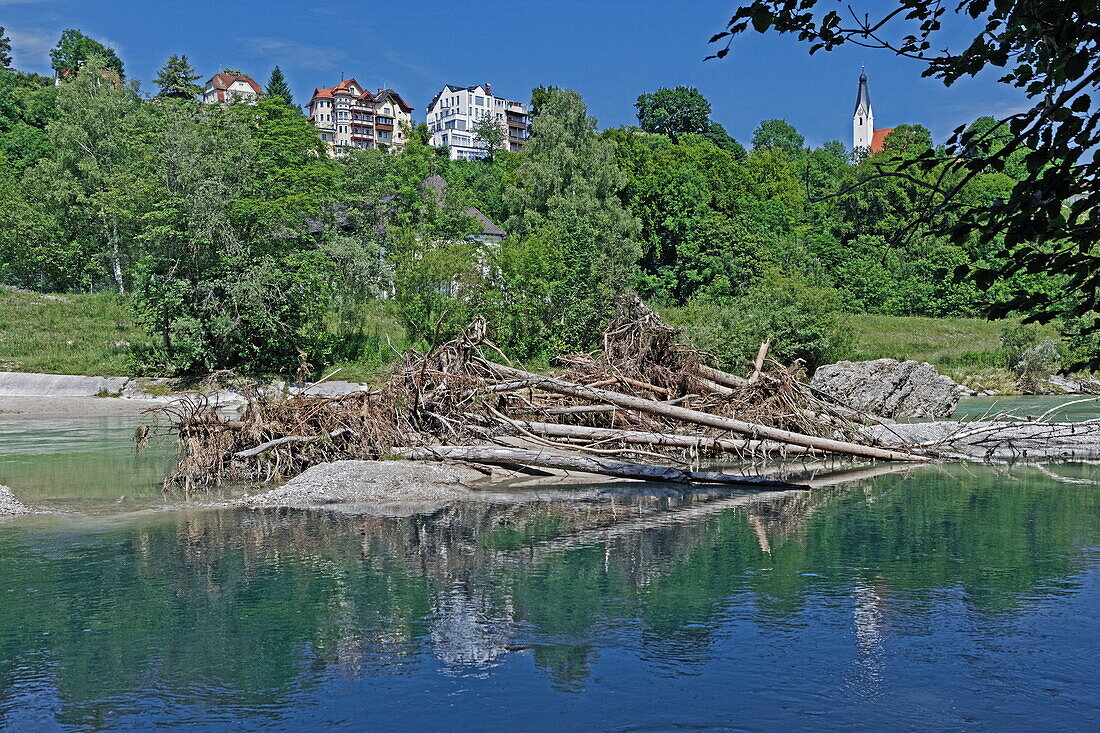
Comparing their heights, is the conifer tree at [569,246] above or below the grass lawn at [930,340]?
above

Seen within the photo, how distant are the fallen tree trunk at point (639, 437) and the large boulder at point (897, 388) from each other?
33.8 feet

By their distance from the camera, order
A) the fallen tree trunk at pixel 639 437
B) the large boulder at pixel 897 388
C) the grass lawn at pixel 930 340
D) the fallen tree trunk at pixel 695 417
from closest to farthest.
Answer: the fallen tree trunk at pixel 639 437 < the fallen tree trunk at pixel 695 417 < the large boulder at pixel 897 388 < the grass lawn at pixel 930 340

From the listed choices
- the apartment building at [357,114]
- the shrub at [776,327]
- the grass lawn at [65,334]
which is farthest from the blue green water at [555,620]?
the apartment building at [357,114]

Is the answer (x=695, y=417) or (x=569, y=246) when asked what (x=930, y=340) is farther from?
(x=695, y=417)

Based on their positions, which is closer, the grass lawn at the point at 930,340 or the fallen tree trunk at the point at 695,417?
the fallen tree trunk at the point at 695,417

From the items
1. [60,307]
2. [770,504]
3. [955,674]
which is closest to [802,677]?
[955,674]

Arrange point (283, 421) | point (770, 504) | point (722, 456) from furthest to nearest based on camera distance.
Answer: point (722, 456), point (283, 421), point (770, 504)

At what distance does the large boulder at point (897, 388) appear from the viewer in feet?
91.1

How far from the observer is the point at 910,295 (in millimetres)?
68000

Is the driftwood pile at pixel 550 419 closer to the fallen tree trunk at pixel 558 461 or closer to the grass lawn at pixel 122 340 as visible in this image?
the fallen tree trunk at pixel 558 461

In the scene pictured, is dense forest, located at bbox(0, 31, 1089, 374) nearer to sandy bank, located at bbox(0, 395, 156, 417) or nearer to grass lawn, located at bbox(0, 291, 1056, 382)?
Result: grass lawn, located at bbox(0, 291, 1056, 382)

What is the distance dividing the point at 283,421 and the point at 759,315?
21450 millimetres

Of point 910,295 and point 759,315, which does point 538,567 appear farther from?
point 910,295

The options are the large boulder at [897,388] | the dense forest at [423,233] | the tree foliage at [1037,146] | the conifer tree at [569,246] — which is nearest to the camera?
the tree foliage at [1037,146]
